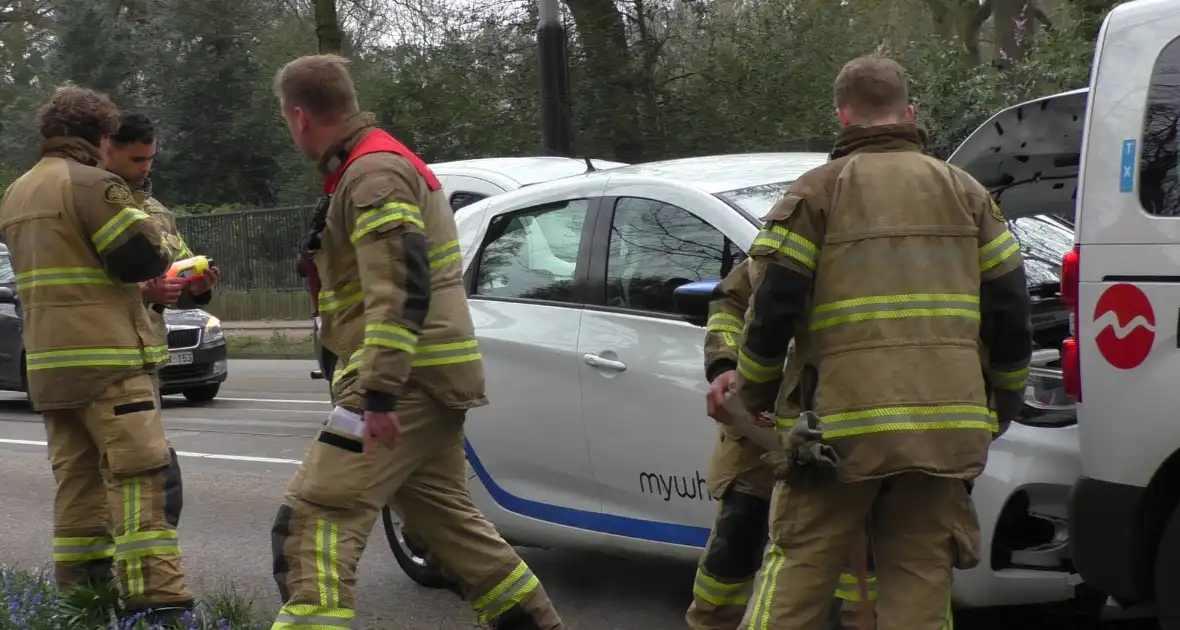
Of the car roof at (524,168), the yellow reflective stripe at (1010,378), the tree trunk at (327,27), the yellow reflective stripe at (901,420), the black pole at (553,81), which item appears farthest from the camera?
the tree trunk at (327,27)

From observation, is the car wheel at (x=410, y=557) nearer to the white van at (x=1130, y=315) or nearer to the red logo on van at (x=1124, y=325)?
the white van at (x=1130, y=315)

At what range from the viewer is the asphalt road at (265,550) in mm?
5434

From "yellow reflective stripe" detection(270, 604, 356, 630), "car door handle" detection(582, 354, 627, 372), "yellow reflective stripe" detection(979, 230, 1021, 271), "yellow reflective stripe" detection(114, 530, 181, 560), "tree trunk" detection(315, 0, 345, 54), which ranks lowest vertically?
"yellow reflective stripe" detection(114, 530, 181, 560)

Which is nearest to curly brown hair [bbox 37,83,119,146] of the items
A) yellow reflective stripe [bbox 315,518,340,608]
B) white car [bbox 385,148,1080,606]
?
white car [bbox 385,148,1080,606]

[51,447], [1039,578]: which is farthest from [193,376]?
[1039,578]

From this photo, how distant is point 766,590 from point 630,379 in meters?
1.49

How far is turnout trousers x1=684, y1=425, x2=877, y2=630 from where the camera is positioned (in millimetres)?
4121

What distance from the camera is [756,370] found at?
11.5 feet

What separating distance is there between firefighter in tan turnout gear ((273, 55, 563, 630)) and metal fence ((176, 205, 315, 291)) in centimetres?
2046

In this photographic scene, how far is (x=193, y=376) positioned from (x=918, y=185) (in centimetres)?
1172

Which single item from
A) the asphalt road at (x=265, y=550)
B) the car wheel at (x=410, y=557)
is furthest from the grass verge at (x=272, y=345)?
the car wheel at (x=410, y=557)

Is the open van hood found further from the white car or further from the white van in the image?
the white van

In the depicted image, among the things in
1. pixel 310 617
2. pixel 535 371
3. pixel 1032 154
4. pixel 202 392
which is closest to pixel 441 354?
pixel 310 617

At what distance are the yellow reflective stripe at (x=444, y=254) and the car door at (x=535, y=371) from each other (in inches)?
42.0
